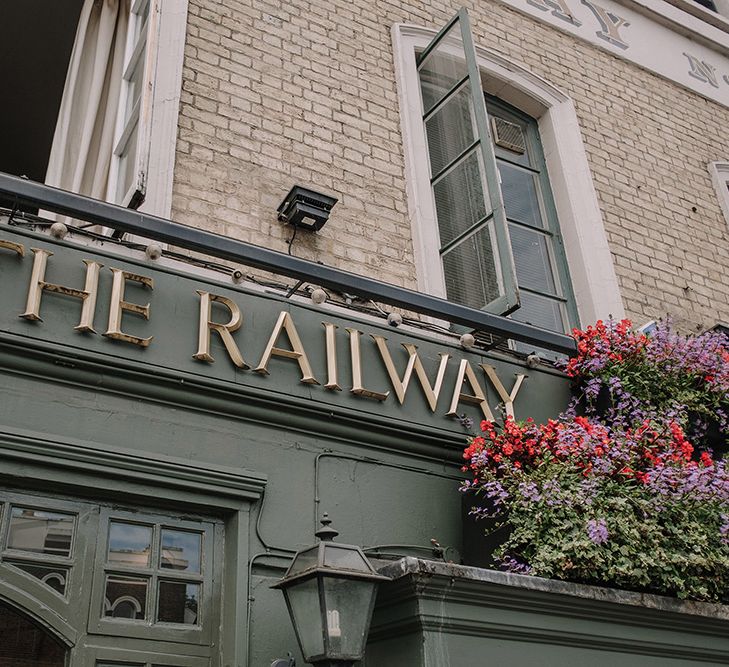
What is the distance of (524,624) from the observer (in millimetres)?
4453

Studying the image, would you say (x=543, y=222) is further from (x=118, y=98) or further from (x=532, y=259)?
(x=118, y=98)

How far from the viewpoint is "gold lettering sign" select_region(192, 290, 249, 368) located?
491 cm

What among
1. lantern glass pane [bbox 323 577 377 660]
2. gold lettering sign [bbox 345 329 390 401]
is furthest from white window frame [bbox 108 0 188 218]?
lantern glass pane [bbox 323 577 377 660]

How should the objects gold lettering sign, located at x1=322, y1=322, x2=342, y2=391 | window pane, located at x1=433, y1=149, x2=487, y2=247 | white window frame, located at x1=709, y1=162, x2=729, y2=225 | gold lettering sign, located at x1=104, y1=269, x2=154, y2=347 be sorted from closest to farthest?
gold lettering sign, located at x1=104, y1=269, x2=154, y2=347, gold lettering sign, located at x1=322, y1=322, x2=342, y2=391, window pane, located at x1=433, y1=149, x2=487, y2=247, white window frame, located at x1=709, y1=162, x2=729, y2=225

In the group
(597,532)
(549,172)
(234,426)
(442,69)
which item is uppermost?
(442,69)

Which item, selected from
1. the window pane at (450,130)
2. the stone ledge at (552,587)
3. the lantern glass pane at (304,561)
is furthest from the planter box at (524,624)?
the window pane at (450,130)

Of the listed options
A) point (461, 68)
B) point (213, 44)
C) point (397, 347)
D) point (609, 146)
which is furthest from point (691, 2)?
point (397, 347)

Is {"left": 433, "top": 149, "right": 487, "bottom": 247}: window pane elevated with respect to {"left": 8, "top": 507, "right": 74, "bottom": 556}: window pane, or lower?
elevated

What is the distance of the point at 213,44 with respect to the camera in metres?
6.57

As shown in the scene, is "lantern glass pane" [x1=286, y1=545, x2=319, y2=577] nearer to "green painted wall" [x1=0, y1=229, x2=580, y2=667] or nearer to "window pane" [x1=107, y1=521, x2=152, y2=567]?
"green painted wall" [x1=0, y1=229, x2=580, y2=667]

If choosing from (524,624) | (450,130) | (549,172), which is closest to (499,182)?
(450,130)

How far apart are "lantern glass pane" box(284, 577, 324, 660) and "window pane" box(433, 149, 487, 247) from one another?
3.25 m

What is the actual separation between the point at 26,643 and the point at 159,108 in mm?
3315

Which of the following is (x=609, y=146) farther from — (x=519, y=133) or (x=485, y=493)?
(x=485, y=493)
